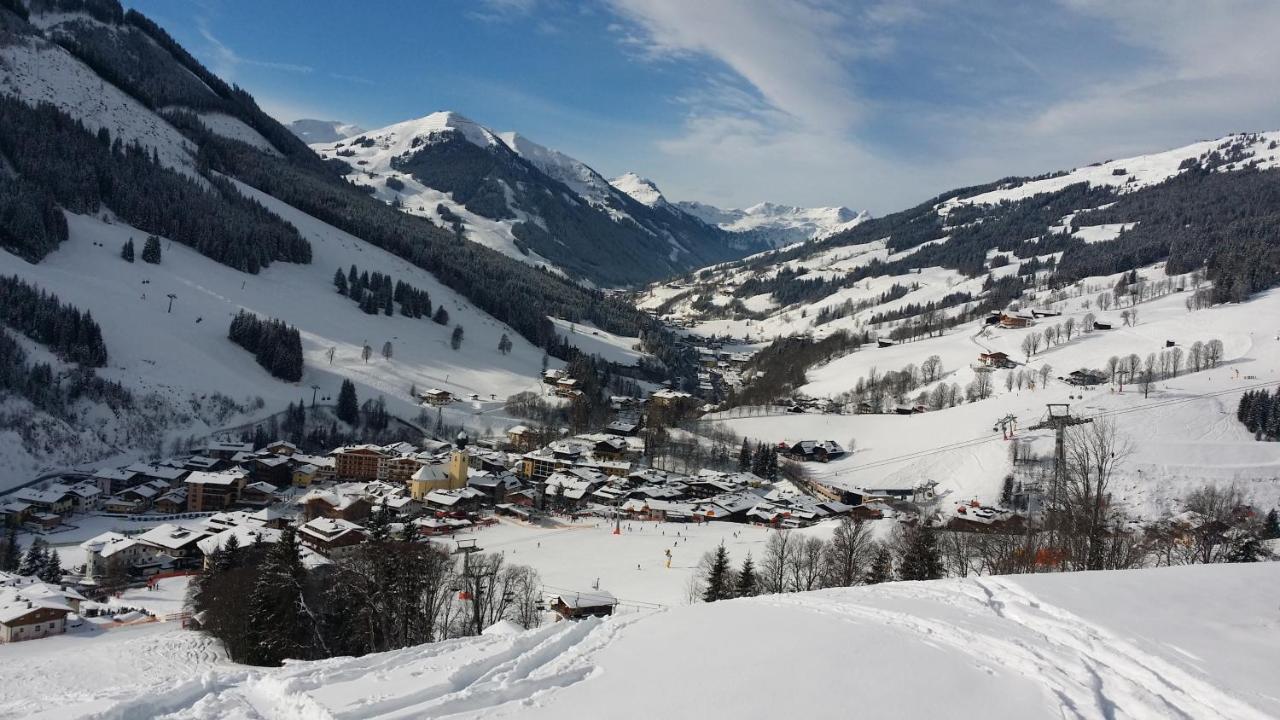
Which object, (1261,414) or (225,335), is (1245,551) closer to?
(1261,414)

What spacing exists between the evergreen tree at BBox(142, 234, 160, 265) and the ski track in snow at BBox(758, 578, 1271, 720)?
105158 mm

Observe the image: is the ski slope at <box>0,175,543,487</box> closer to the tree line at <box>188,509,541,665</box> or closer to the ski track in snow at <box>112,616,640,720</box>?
the tree line at <box>188,509,541,665</box>

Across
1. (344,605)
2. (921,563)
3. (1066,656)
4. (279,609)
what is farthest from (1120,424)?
(279,609)

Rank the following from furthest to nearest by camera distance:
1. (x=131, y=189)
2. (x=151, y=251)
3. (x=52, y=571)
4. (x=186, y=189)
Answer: (x=186, y=189)
(x=131, y=189)
(x=151, y=251)
(x=52, y=571)

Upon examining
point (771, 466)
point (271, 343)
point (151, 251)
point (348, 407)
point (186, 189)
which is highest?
point (186, 189)

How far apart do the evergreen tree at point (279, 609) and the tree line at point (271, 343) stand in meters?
64.4

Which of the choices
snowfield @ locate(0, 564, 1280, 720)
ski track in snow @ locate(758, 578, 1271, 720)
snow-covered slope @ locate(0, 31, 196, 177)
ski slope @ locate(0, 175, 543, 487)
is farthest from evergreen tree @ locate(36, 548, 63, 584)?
snow-covered slope @ locate(0, 31, 196, 177)

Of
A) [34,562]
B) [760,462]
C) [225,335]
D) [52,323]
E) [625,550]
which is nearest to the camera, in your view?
[34,562]

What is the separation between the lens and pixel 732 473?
2763 inches

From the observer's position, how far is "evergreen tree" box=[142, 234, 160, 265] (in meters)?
91.2

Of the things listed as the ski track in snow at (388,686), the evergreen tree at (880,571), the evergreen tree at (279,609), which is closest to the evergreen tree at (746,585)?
the evergreen tree at (880,571)

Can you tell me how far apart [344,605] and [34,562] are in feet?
88.8

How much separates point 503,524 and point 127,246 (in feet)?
238

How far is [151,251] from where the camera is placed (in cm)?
9175
